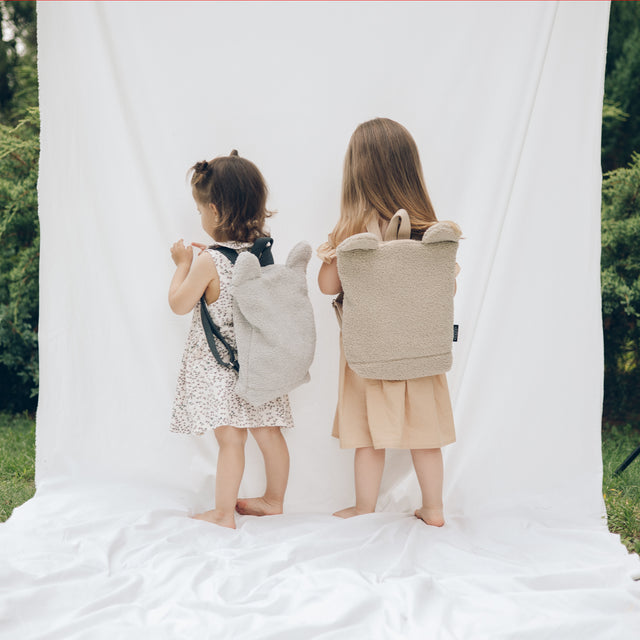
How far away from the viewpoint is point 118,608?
4.99 feet

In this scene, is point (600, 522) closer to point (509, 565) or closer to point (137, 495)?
point (509, 565)

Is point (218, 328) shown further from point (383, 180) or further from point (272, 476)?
point (383, 180)

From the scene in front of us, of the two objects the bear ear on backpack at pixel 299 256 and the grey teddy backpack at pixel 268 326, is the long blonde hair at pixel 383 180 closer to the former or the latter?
the bear ear on backpack at pixel 299 256

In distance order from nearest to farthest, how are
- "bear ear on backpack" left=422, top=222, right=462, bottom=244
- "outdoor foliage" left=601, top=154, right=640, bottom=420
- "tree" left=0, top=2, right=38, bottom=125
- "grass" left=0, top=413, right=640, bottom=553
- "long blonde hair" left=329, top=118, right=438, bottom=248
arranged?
"bear ear on backpack" left=422, top=222, right=462, bottom=244
"long blonde hair" left=329, top=118, right=438, bottom=248
"grass" left=0, top=413, right=640, bottom=553
"outdoor foliage" left=601, top=154, right=640, bottom=420
"tree" left=0, top=2, right=38, bottom=125

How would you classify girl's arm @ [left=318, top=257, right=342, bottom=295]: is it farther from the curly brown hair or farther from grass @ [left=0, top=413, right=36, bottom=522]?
grass @ [left=0, top=413, right=36, bottom=522]

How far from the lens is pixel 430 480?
6.89 ft

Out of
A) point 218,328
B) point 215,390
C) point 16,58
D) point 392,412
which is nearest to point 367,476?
point 392,412

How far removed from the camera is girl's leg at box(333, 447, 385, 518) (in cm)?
212

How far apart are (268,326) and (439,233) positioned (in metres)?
0.56

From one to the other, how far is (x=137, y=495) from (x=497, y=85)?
1.83m

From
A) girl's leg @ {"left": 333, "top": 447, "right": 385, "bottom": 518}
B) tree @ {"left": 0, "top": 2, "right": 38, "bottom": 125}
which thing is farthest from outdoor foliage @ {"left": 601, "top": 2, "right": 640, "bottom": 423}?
tree @ {"left": 0, "top": 2, "right": 38, "bottom": 125}

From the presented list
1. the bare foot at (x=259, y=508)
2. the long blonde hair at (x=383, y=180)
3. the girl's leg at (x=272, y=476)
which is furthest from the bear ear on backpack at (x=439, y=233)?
the bare foot at (x=259, y=508)

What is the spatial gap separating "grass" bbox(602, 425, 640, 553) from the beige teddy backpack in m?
0.87

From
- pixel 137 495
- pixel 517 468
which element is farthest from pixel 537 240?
pixel 137 495
